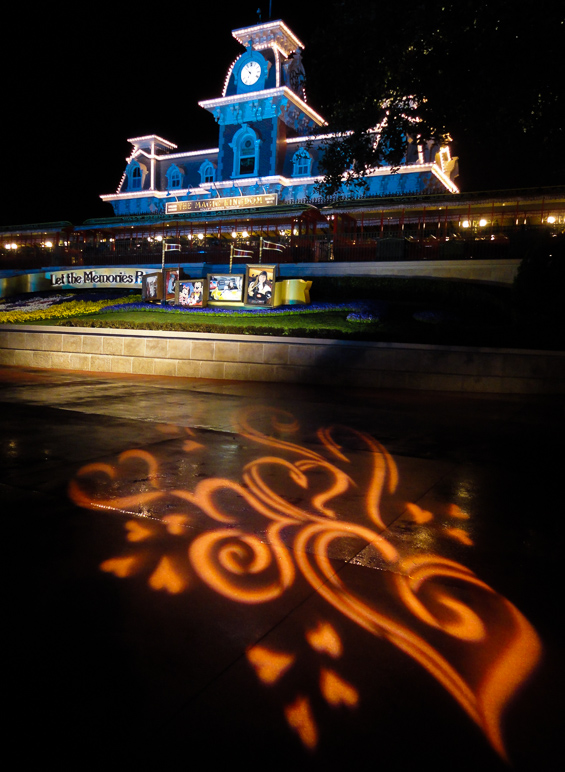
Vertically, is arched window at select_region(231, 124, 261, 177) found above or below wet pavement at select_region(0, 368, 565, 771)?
above

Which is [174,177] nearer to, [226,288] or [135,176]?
[135,176]

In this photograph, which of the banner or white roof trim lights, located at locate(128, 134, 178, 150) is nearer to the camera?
the banner

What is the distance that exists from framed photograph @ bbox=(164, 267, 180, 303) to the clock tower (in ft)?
84.0

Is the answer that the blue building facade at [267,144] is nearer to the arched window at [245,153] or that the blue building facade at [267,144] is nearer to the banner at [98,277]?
the arched window at [245,153]

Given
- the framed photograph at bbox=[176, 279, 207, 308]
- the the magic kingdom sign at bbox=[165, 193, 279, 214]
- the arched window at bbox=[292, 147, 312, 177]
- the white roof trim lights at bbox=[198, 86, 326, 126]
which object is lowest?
→ the framed photograph at bbox=[176, 279, 207, 308]

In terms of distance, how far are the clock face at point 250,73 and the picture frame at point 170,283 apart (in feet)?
104

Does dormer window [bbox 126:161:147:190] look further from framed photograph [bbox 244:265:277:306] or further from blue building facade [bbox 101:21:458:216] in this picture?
framed photograph [bbox 244:265:277:306]

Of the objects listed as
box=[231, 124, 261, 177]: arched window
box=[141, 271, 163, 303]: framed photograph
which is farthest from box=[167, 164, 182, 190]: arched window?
box=[141, 271, 163, 303]: framed photograph

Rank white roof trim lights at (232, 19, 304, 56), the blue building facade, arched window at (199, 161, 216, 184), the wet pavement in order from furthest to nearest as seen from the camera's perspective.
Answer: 1. arched window at (199, 161, 216, 184)
2. white roof trim lights at (232, 19, 304, 56)
3. the blue building facade
4. the wet pavement

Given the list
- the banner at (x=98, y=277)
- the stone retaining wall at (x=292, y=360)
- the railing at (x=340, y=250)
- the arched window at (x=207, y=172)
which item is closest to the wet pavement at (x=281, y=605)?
the stone retaining wall at (x=292, y=360)

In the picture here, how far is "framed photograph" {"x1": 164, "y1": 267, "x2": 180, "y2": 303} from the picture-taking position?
17620 millimetres

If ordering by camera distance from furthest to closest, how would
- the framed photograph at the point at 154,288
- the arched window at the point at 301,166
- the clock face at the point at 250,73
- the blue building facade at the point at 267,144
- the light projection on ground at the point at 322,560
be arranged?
the clock face at the point at 250,73 → the arched window at the point at 301,166 → the blue building facade at the point at 267,144 → the framed photograph at the point at 154,288 → the light projection on ground at the point at 322,560

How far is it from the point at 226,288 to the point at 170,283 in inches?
91.1

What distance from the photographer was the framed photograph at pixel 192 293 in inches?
670
